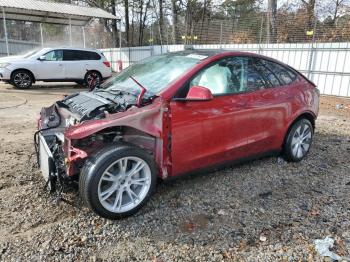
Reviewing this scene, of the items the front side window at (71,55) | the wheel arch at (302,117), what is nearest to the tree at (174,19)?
the front side window at (71,55)

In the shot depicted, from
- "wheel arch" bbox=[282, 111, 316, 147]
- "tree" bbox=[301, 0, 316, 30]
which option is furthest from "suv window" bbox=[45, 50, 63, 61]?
"wheel arch" bbox=[282, 111, 316, 147]

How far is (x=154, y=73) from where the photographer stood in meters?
3.81

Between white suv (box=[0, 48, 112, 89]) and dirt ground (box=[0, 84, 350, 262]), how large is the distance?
8.37 metres

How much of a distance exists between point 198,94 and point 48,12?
688 inches

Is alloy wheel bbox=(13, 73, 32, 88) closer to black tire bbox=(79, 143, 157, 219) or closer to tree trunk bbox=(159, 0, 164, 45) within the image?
tree trunk bbox=(159, 0, 164, 45)

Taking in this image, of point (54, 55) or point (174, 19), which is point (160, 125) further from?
point (174, 19)

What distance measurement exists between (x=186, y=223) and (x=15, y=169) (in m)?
2.50

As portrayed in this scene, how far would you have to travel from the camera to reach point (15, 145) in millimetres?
5250

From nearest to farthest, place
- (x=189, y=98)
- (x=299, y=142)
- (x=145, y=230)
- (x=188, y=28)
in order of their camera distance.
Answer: (x=145, y=230) → (x=189, y=98) → (x=299, y=142) → (x=188, y=28)

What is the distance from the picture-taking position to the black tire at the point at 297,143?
4.59 meters

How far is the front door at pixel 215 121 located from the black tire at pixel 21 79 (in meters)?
10.5

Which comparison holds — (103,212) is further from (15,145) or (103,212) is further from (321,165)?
(321,165)

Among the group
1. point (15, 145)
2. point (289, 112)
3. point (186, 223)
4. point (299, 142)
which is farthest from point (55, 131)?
point (299, 142)

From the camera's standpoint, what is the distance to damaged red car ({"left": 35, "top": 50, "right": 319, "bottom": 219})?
2971 millimetres
